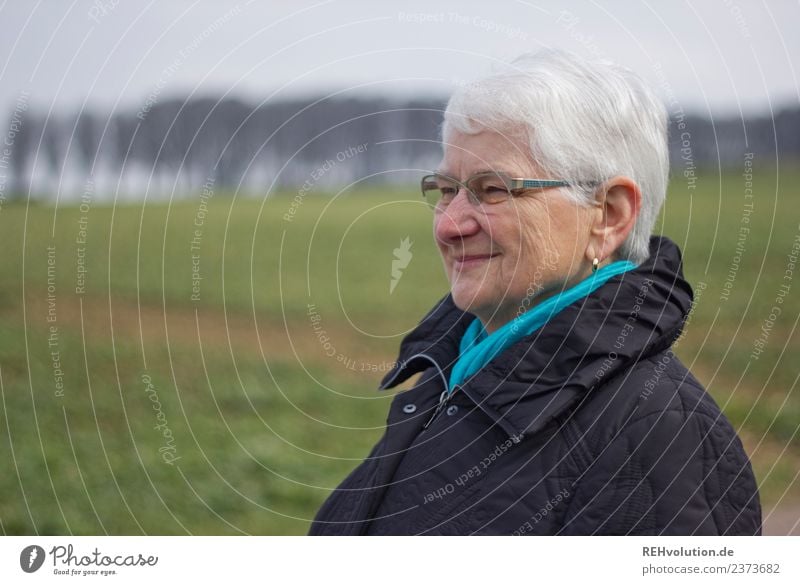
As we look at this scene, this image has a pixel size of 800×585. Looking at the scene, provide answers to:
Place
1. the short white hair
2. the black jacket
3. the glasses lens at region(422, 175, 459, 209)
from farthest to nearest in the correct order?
the glasses lens at region(422, 175, 459, 209) → the short white hair → the black jacket

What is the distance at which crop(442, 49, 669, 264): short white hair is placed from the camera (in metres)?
1.55

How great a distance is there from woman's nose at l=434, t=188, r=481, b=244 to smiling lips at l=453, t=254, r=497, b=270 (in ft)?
0.13

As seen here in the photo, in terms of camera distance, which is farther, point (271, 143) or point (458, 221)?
point (271, 143)

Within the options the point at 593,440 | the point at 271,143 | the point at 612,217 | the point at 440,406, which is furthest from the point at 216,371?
the point at 593,440

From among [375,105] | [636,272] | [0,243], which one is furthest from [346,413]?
[636,272]

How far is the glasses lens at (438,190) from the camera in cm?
168

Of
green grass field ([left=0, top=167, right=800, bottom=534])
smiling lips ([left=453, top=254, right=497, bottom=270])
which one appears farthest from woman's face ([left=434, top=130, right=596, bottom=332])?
green grass field ([left=0, top=167, right=800, bottom=534])

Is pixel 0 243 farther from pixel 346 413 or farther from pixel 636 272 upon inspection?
pixel 636 272

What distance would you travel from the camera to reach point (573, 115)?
1555 mm

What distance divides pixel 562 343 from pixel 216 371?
187 inches

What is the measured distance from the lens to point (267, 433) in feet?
15.8

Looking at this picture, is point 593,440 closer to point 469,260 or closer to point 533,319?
point 533,319

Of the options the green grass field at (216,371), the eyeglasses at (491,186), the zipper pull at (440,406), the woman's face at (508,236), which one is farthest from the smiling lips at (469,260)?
the green grass field at (216,371)

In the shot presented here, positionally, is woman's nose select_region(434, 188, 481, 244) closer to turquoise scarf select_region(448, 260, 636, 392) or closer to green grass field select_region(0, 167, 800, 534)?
turquoise scarf select_region(448, 260, 636, 392)
